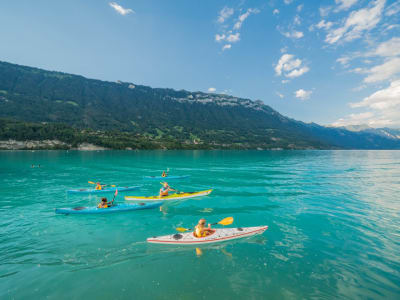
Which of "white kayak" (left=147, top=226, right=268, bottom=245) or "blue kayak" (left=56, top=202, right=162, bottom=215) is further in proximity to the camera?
"blue kayak" (left=56, top=202, right=162, bottom=215)

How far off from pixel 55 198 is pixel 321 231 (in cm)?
3096

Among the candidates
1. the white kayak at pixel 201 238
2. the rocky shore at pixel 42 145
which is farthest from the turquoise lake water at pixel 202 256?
the rocky shore at pixel 42 145

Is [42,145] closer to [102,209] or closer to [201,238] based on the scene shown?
[102,209]

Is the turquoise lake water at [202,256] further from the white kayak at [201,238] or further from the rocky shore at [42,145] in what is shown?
the rocky shore at [42,145]

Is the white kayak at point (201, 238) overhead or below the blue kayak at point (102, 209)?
overhead

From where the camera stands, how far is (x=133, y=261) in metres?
11.6

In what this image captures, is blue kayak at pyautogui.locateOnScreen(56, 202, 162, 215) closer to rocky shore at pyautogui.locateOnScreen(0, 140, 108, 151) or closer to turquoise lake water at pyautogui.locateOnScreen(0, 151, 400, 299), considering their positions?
turquoise lake water at pyautogui.locateOnScreen(0, 151, 400, 299)

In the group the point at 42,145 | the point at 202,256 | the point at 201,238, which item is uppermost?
the point at 42,145

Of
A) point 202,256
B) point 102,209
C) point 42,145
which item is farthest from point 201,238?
point 42,145

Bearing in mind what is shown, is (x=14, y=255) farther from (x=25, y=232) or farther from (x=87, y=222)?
(x=87, y=222)

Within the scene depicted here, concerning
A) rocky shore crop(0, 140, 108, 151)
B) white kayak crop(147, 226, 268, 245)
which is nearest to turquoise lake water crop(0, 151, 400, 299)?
white kayak crop(147, 226, 268, 245)

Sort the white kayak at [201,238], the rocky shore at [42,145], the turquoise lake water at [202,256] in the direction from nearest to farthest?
the turquoise lake water at [202,256], the white kayak at [201,238], the rocky shore at [42,145]

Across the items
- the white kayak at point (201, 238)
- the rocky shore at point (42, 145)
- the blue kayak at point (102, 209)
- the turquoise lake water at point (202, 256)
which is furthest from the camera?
the rocky shore at point (42, 145)

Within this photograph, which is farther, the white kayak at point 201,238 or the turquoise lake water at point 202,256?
the white kayak at point 201,238
